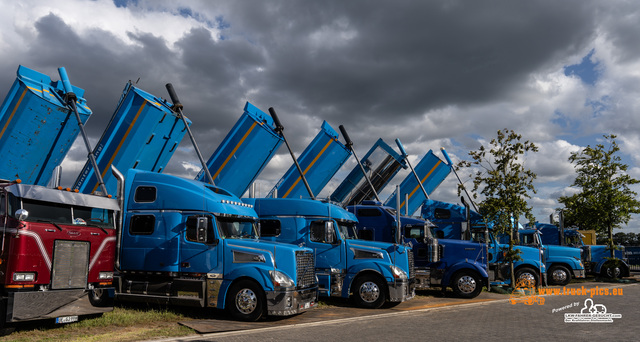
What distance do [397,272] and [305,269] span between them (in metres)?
2.79

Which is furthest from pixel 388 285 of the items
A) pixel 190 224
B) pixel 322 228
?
pixel 190 224

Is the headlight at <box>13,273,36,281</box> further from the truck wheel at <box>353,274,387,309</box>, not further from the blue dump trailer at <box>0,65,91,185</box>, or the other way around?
the truck wheel at <box>353,274,387,309</box>

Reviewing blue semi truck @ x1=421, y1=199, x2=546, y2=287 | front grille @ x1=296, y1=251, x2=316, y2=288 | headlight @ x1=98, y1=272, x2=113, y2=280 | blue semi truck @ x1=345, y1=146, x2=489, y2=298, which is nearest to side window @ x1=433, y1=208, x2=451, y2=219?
blue semi truck @ x1=421, y1=199, x2=546, y2=287

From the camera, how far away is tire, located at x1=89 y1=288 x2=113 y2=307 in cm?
947

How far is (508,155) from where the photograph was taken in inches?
704

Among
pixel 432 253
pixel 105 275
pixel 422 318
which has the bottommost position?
pixel 422 318

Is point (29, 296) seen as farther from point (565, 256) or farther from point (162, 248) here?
point (565, 256)

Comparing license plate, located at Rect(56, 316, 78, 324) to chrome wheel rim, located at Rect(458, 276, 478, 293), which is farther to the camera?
chrome wheel rim, located at Rect(458, 276, 478, 293)

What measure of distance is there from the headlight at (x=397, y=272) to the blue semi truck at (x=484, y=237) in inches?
155

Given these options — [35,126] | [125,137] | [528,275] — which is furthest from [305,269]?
[528,275]

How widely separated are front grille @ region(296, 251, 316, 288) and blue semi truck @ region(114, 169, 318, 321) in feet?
0.07

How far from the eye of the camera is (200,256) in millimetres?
10766

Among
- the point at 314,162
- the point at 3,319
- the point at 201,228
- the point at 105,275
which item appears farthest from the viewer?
the point at 314,162

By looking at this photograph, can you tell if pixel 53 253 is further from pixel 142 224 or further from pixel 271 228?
pixel 271 228
